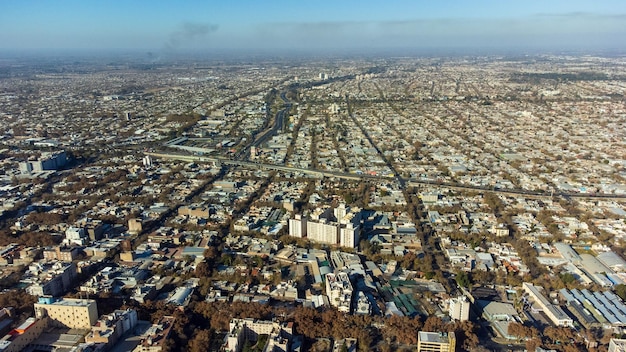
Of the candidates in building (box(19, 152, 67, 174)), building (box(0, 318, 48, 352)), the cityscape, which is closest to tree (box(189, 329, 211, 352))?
the cityscape

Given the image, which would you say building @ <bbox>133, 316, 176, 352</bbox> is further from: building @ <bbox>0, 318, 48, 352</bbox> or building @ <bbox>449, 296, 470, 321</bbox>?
building @ <bbox>449, 296, 470, 321</bbox>

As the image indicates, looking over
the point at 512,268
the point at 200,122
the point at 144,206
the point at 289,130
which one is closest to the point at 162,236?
the point at 144,206

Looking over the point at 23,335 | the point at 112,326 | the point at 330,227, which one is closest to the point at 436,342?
the point at 330,227

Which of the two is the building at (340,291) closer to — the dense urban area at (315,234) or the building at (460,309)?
the dense urban area at (315,234)

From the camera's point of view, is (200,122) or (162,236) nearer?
(162,236)

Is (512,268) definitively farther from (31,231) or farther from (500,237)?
(31,231)

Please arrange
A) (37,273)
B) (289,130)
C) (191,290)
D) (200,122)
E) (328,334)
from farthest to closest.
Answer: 1. (200,122)
2. (289,130)
3. (37,273)
4. (191,290)
5. (328,334)

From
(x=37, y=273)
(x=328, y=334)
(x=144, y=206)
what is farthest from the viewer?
(x=144, y=206)

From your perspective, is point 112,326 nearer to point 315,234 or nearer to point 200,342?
point 200,342
